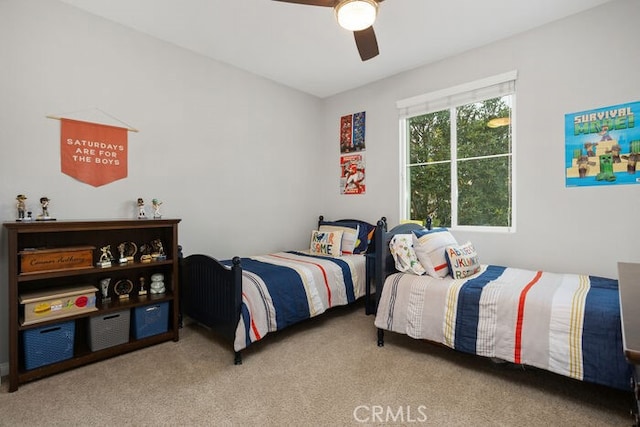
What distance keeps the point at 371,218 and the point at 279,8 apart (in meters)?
2.45

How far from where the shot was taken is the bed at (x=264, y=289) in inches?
93.4

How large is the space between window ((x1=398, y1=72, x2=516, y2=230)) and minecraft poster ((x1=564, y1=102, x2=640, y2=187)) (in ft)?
1.53

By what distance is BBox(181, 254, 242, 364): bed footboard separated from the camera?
7.69 ft

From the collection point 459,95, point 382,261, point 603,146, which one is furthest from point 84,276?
point 603,146

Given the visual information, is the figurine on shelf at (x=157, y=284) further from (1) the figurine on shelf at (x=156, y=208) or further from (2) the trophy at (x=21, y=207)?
(2) the trophy at (x=21, y=207)

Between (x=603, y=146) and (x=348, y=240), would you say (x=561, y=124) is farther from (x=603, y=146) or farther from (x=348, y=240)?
(x=348, y=240)

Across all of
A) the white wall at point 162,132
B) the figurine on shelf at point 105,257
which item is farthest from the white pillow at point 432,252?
the figurine on shelf at point 105,257

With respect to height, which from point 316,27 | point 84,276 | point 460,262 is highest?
point 316,27

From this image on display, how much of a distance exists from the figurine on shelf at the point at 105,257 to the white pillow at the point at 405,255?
7.29 feet

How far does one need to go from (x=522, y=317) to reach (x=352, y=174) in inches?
105

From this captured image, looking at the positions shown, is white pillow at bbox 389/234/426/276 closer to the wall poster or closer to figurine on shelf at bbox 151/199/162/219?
the wall poster

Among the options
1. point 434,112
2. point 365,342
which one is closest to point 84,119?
point 365,342

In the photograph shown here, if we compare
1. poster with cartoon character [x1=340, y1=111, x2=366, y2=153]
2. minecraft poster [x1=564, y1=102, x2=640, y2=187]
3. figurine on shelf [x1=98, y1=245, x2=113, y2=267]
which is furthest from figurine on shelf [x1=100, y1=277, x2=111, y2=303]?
minecraft poster [x1=564, y1=102, x2=640, y2=187]

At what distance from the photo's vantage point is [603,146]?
251 cm
